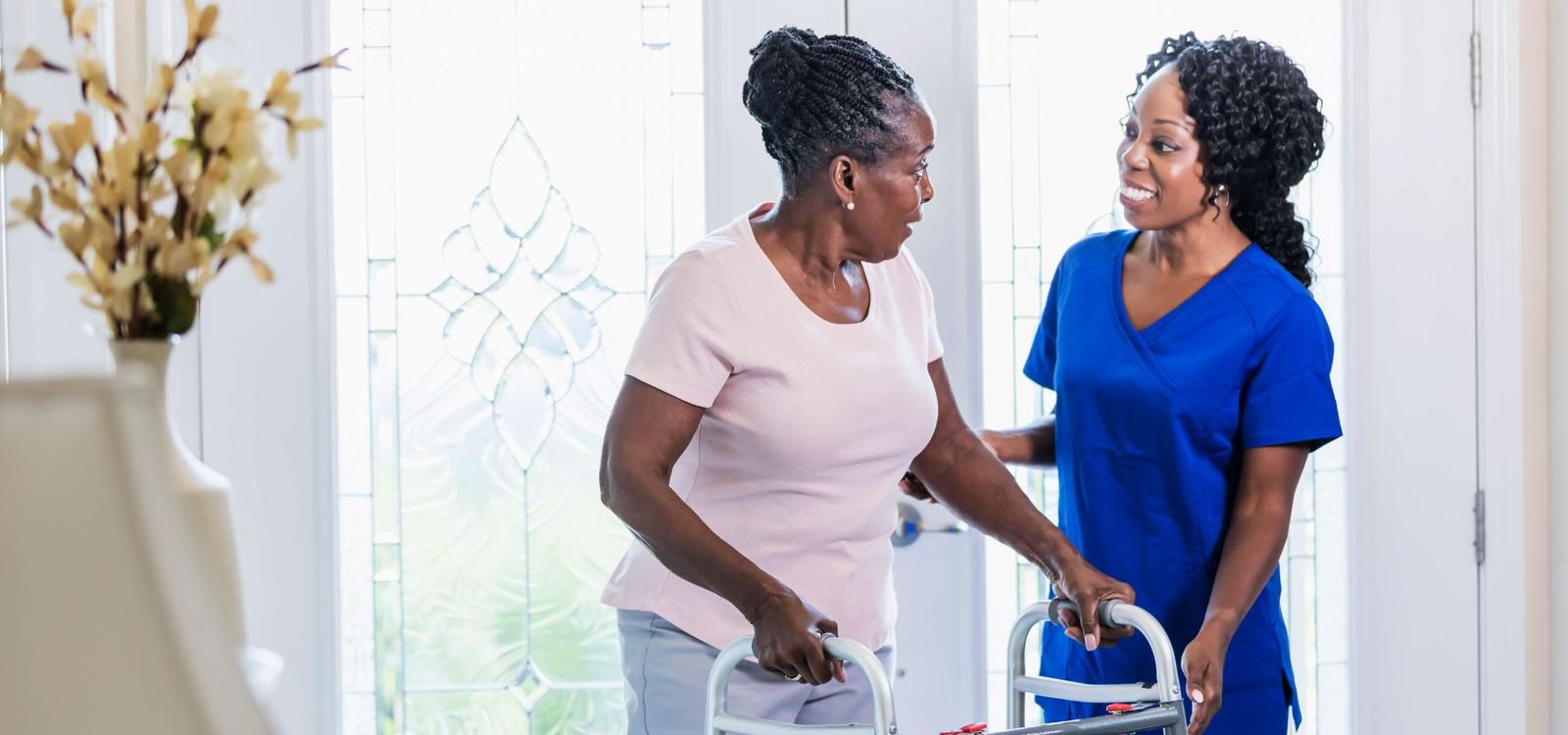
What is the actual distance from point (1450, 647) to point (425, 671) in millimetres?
1594

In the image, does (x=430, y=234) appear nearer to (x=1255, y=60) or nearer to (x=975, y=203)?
(x=975, y=203)

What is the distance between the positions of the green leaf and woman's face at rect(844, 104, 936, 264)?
2.77ft

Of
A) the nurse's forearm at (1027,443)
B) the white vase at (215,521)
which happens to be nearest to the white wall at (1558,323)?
the nurse's forearm at (1027,443)

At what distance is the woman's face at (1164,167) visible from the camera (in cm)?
171

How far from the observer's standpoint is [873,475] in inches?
61.3

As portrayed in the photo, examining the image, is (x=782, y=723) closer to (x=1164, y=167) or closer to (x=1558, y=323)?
(x=1164, y=167)

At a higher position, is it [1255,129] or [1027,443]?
[1255,129]

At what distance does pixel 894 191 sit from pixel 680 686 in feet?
1.99

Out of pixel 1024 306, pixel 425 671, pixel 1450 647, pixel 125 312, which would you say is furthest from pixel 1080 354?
pixel 125 312

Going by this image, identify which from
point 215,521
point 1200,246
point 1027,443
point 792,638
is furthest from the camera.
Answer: point 1027,443

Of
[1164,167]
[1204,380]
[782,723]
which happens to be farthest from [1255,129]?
[782,723]

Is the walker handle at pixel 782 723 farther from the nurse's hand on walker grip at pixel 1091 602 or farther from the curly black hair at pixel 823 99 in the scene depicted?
the curly black hair at pixel 823 99

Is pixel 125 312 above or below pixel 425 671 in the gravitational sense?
above

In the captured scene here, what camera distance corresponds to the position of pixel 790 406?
4.82 ft
